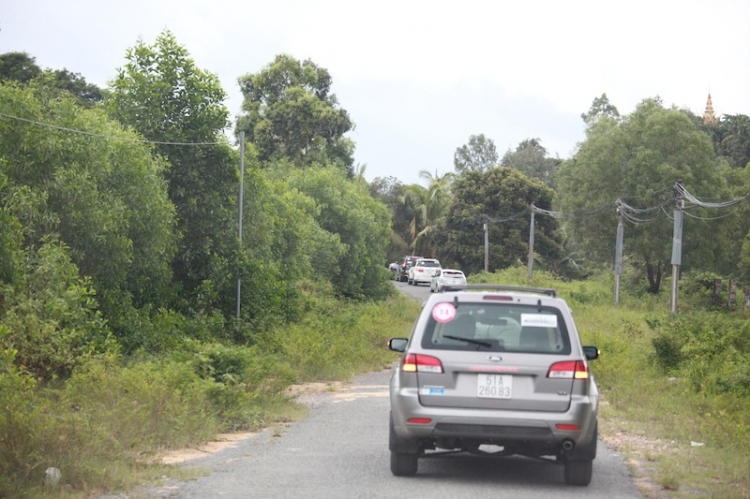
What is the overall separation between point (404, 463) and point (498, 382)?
128cm

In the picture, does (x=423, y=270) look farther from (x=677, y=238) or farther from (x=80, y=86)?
(x=677, y=238)

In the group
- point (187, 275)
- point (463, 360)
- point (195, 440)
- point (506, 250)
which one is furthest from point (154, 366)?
point (506, 250)

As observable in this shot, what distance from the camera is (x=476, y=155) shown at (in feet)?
365

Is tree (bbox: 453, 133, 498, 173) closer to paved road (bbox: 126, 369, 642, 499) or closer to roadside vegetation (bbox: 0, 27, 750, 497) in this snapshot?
roadside vegetation (bbox: 0, 27, 750, 497)

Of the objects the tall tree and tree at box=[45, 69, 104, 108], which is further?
tree at box=[45, 69, 104, 108]

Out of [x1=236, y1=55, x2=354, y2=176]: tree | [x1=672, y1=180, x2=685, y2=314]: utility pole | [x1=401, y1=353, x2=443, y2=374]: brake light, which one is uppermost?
[x1=236, y1=55, x2=354, y2=176]: tree

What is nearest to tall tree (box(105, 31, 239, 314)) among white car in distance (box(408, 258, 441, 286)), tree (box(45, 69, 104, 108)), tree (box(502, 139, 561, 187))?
tree (box(45, 69, 104, 108))

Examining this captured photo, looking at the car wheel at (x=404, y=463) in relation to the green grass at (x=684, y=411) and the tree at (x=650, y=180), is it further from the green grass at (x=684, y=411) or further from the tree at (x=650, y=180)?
the tree at (x=650, y=180)

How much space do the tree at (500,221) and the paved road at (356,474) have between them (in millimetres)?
58207

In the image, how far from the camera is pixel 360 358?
902 inches

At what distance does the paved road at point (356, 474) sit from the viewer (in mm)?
8273

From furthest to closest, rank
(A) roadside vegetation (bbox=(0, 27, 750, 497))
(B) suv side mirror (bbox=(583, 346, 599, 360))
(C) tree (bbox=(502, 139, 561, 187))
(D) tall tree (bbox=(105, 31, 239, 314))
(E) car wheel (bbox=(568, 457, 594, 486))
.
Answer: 1. (C) tree (bbox=(502, 139, 561, 187))
2. (D) tall tree (bbox=(105, 31, 239, 314))
3. (A) roadside vegetation (bbox=(0, 27, 750, 497))
4. (B) suv side mirror (bbox=(583, 346, 599, 360))
5. (E) car wheel (bbox=(568, 457, 594, 486))

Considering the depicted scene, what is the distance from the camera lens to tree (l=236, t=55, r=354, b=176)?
183ft

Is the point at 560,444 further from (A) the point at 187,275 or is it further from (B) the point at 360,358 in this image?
(A) the point at 187,275
